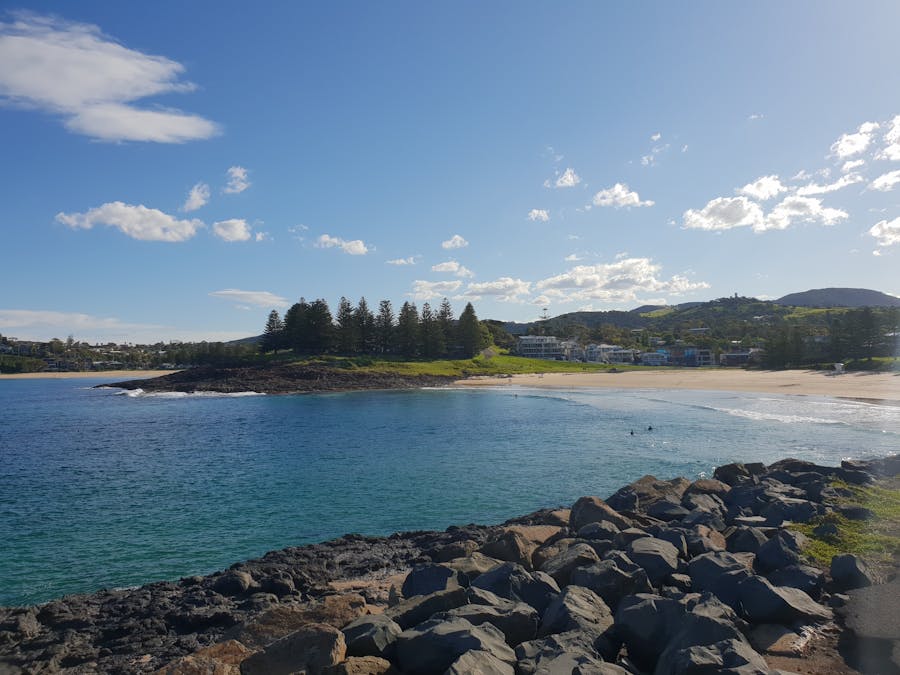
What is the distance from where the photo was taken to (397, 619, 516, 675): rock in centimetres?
687

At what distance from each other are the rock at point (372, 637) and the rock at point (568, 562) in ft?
12.2

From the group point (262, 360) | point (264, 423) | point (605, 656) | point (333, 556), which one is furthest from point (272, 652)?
point (262, 360)

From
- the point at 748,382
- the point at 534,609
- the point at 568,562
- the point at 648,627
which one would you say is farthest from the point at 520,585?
the point at 748,382

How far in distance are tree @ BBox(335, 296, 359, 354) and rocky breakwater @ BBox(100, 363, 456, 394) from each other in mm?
13720

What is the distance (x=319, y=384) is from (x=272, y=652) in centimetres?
8006

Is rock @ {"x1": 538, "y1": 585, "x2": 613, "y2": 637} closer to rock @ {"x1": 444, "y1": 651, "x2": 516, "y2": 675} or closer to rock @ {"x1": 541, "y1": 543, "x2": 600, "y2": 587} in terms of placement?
rock @ {"x1": 444, "y1": 651, "x2": 516, "y2": 675}

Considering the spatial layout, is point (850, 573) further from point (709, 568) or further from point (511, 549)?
point (511, 549)

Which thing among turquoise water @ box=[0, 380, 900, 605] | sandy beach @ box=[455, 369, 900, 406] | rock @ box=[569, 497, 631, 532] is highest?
rock @ box=[569, 497, 631, 532]

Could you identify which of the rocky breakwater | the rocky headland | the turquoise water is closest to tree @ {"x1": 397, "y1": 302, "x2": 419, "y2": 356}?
the rocky breakwater

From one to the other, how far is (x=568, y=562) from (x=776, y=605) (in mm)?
3558

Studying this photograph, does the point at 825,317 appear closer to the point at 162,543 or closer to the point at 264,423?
the point at 264,423

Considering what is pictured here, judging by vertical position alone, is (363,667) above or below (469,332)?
below

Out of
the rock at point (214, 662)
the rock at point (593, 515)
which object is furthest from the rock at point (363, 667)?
the rock at point (593, 515)

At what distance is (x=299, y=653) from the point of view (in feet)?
24.3
